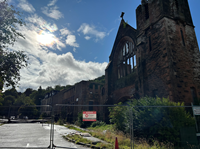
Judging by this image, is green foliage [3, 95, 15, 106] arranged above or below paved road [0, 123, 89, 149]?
above

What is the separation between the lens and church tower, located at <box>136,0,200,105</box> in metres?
12.8

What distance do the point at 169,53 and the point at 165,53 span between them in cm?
33

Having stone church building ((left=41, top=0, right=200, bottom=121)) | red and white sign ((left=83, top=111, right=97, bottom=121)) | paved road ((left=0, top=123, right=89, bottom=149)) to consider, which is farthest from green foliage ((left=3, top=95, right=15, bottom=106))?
red and white sign ((left=83, top=111, right=97, bottom=121))

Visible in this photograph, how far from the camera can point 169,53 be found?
1327 centimetres

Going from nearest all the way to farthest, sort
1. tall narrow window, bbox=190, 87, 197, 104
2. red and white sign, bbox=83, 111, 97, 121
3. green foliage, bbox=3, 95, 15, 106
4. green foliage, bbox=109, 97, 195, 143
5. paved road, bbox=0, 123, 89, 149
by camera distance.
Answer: red and white sign, bbox=83, 111, 97, 121, green foliage, bbox=109, 97, 195, 143, paved road, bbox=0, 123, 89, 149, tall narrow window, bbox=190, 87, 197, 104, green foliage, bbox=3, 95, 15, 106

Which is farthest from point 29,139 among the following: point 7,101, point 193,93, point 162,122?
point 7,101

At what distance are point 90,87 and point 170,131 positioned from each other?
2851cm

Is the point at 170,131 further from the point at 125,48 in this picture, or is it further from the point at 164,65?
the point at 125,48

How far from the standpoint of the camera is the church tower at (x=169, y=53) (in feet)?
42.1

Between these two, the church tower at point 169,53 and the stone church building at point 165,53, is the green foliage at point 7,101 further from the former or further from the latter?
the church tower at point 169,53

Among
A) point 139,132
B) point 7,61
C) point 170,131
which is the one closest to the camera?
point 170,131

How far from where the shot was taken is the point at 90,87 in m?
36.1

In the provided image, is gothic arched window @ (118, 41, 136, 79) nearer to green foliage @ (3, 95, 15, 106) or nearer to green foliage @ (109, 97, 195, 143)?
green foliage @ (109, 97, 195, 143)

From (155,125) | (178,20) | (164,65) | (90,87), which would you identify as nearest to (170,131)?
(155,125)
